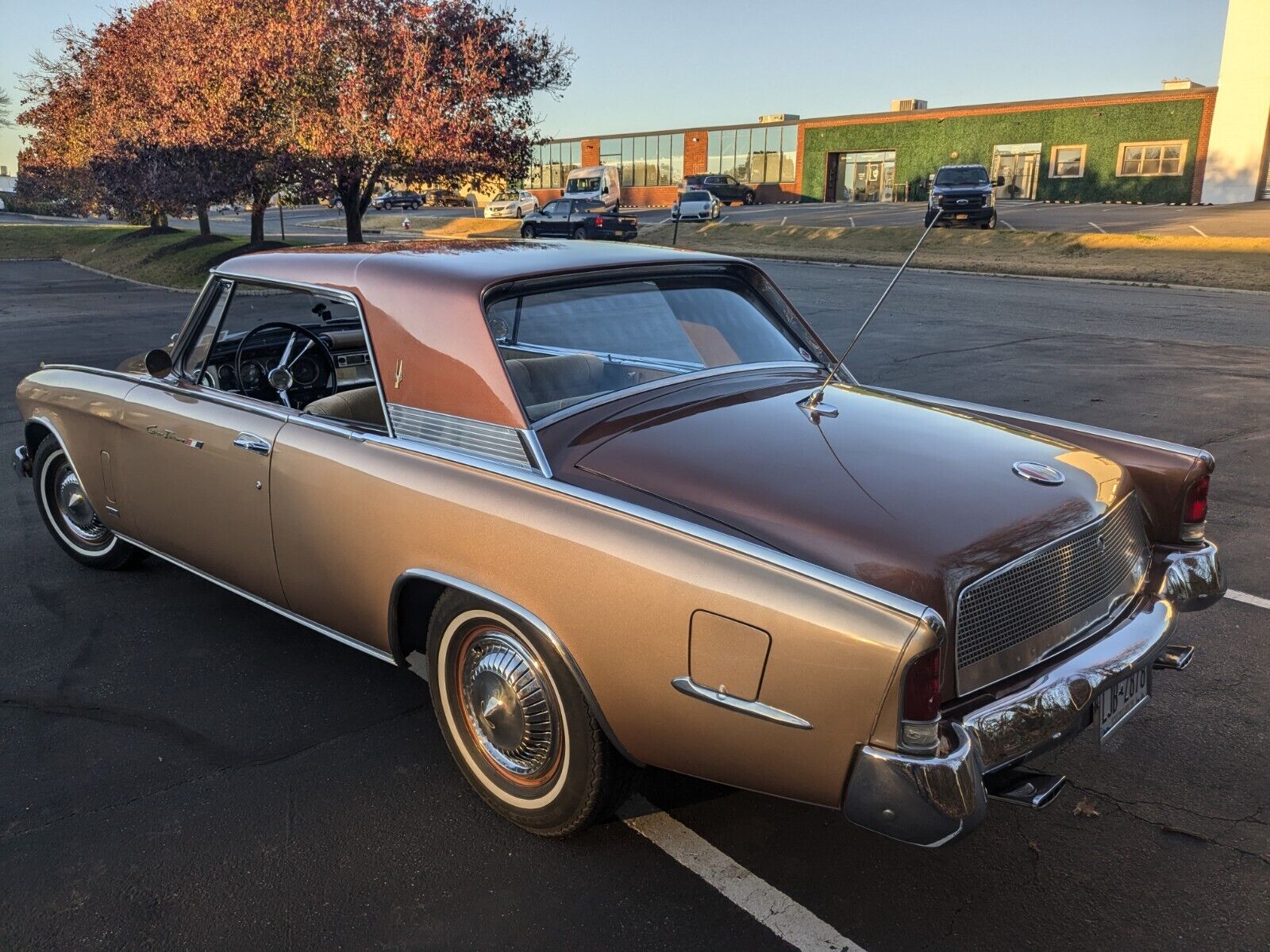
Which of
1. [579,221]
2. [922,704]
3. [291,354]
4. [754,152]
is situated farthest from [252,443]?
[754,152]

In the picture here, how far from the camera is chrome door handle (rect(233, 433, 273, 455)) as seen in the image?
348 cm

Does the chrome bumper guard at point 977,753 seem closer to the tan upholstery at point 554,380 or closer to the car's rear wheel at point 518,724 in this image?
the car's rear wheel at point 518,724

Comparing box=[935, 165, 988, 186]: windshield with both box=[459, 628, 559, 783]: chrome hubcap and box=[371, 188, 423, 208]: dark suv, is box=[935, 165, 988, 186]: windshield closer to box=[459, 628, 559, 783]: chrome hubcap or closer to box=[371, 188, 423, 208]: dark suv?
box=[459, 628, 559, 783]: chrome hubcap

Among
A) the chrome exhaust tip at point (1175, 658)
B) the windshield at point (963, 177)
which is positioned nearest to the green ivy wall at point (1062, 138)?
the windshield at point (963, 177)

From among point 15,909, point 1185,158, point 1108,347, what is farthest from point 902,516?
point 1185,158

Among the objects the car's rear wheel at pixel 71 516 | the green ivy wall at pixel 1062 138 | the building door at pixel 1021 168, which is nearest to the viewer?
the car's rear wheel at pixel 71 516

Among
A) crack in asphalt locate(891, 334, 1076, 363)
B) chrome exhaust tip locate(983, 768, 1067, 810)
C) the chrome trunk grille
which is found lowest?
crack in asphalt locate(891, 334, 1076, 363)

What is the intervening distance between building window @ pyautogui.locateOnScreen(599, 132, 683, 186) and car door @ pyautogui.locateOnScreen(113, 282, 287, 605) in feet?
210

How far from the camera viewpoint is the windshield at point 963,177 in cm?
3203

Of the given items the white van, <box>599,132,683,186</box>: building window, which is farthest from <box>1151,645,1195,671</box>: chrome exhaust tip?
<box>599,132,683,186</box>: building window

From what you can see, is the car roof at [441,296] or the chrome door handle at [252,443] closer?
the car roof at [441,296]

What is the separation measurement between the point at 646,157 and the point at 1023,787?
68524 mm

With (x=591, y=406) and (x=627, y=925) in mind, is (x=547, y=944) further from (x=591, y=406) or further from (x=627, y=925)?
(x=591, y=406)

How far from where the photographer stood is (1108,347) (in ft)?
37.7
